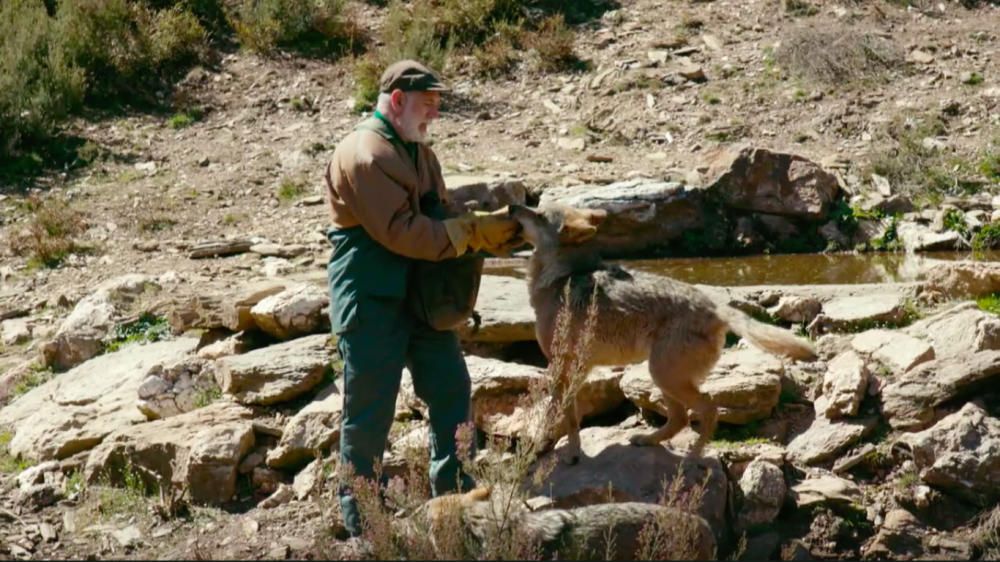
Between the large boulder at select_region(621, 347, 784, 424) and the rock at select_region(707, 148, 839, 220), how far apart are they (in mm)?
5367

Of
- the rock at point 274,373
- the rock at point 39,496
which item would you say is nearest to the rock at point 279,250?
the rock at point 274,373

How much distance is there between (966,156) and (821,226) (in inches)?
101

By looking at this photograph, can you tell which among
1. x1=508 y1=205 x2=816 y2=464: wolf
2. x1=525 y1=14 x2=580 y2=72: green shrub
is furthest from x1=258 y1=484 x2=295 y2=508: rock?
x1=525 y1=14 x2=580 y2=72: green shrub

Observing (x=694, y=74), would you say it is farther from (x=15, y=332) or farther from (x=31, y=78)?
(x=15, y=332)

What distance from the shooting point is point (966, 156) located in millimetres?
14617

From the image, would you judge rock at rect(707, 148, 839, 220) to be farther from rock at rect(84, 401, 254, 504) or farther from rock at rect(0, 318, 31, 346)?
rock at rect(0, 318, 31, 346)

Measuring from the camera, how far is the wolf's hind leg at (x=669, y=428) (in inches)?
295

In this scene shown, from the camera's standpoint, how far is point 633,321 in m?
7.39

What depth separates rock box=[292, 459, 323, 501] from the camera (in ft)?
25.0

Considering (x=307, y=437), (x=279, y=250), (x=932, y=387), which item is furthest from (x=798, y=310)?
(x=279, y=250)

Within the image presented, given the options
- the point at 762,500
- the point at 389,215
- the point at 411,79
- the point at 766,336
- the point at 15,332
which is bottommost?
the point at 15,332

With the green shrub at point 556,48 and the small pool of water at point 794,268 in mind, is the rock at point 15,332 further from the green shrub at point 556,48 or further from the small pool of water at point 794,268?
the green shrub at point 556,48

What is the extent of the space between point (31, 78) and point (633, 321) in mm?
12549

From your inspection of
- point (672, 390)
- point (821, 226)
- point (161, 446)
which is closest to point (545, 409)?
point (672, 390)
